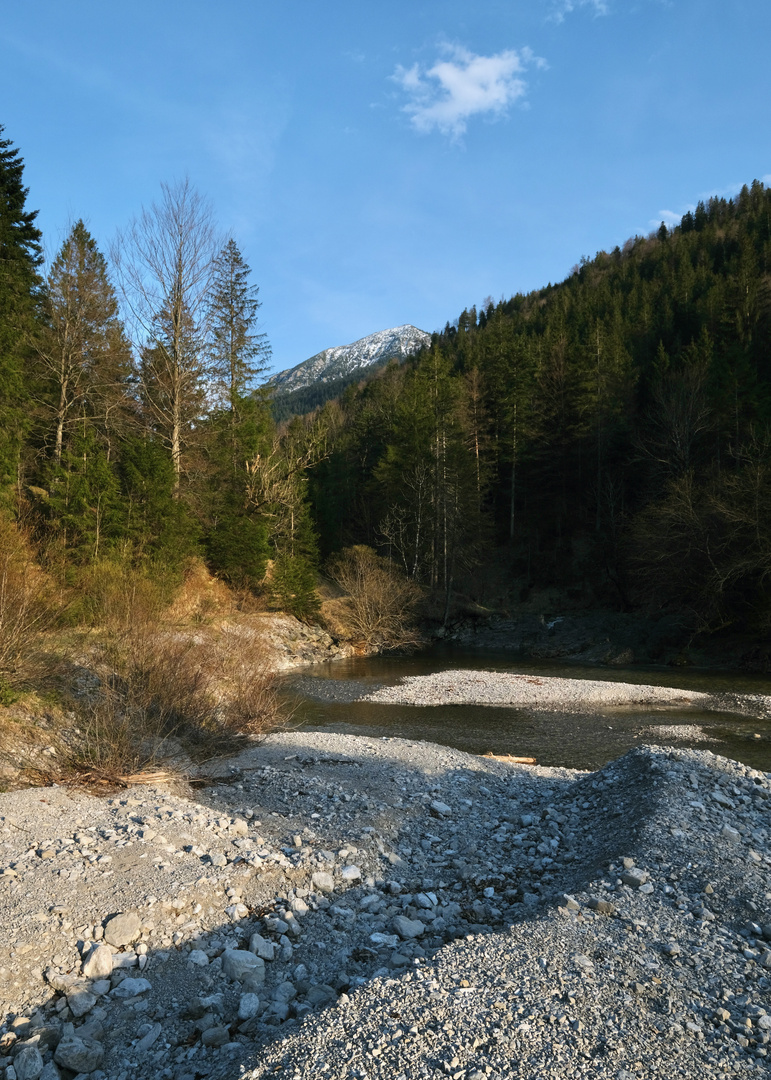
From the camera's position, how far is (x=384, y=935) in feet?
17.5

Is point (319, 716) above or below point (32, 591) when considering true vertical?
below

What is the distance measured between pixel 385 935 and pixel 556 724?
1228cm

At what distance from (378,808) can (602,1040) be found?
5175 mm

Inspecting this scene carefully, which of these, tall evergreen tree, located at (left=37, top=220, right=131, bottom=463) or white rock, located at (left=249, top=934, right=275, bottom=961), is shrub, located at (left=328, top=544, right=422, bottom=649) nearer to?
tall evergreen tree, located at (left=37, top=220, right=131, bottom=463)

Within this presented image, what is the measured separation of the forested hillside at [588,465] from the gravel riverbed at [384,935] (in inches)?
851

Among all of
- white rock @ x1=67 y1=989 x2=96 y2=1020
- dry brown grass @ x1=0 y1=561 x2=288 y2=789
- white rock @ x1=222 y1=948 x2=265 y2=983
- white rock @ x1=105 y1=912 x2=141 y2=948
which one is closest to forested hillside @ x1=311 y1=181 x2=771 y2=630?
dry brown grass @ x1=0 y1=561 x2=288 y2=789

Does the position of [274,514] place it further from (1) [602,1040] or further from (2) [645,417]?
(1) [602,1040]

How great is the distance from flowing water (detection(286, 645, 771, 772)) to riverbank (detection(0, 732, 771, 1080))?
17.9ft

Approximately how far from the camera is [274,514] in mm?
33469

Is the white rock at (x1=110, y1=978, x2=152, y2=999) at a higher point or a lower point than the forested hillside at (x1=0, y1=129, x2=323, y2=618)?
lower

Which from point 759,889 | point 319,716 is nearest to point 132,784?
point 759,889

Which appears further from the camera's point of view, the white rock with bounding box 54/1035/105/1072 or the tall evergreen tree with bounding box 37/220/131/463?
the tall evergreen tree with bounding box 37/220/131/463

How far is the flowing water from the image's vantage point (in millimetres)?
14000

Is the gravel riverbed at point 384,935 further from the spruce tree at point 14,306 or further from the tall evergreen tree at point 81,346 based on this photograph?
the tall evergreen tree at point 81,346
